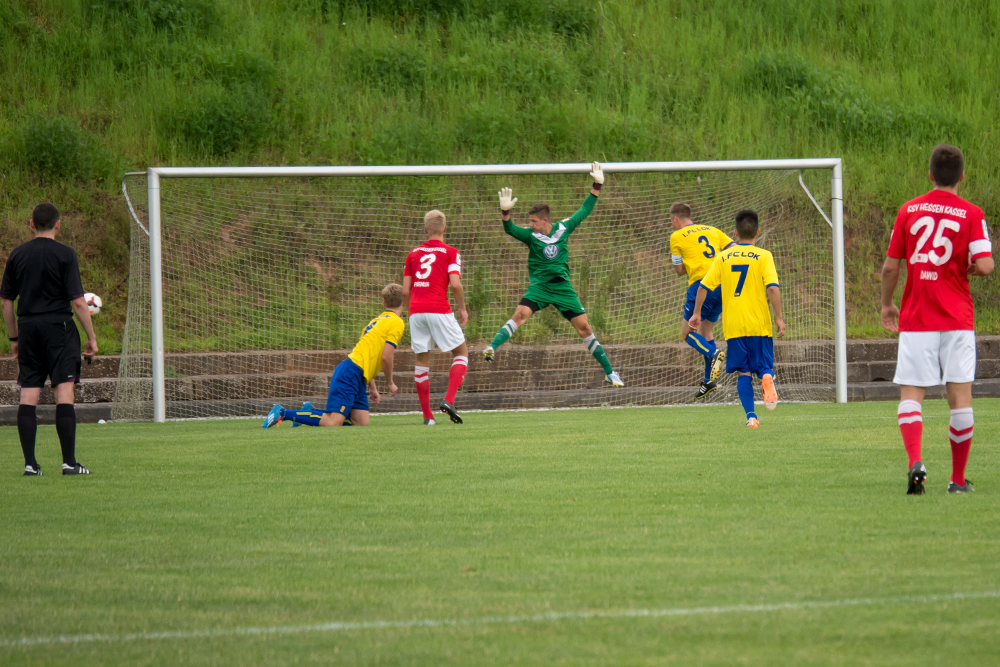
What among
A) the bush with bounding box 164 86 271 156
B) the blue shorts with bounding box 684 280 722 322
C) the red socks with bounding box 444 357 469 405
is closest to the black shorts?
the red socks with bounding box 444 357 469 405

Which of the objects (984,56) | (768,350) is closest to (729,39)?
(984,56)

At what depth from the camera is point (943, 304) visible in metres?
6.18

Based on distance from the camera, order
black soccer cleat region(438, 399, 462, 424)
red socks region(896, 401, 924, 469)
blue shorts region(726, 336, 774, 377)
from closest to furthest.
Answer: red socks region(896, 401, 924, 469) → blue shorts region(726, 336, 774, 377) → black soccer cleat region(438, 399, 462, 424)

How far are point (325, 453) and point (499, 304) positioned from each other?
9.02m

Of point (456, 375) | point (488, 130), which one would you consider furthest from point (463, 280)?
point (456, 375)

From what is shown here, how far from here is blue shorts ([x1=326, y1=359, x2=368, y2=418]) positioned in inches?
447

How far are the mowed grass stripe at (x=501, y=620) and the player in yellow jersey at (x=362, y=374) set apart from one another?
289 inches

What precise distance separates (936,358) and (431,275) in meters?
6.40

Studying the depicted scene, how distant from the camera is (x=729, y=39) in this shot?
2505 centimetres

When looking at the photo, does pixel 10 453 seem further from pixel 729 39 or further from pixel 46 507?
pixel 729 39

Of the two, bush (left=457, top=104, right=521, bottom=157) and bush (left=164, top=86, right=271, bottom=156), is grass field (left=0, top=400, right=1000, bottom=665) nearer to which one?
bush (left=164, top=86, right=271, bottom=156)

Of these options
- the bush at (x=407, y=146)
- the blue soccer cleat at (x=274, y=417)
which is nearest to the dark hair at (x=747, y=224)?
the blue soccer cleat at (x=274, y=417)

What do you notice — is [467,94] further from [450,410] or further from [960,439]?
[960,439]

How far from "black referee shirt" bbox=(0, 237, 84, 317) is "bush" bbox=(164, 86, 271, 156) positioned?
1247cm
